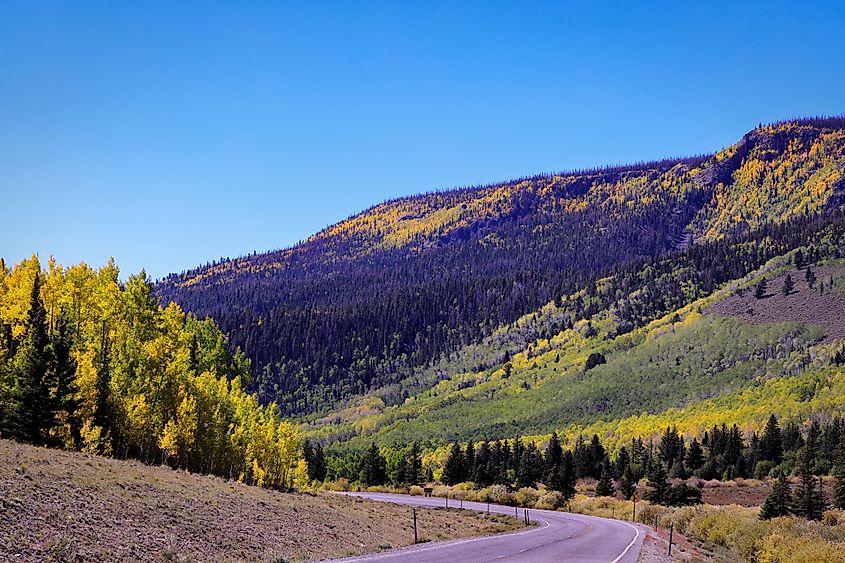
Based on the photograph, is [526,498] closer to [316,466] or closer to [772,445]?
[316,466]

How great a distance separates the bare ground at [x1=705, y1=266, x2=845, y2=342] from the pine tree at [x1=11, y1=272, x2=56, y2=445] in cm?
15618

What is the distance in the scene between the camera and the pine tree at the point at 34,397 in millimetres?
42062

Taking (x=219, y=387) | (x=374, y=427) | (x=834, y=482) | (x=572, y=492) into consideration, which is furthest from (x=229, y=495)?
(x=374, y=427)

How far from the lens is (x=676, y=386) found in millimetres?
160375

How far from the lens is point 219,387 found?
57.4 meters

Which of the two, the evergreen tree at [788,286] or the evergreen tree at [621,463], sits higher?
the evergreen tree at [788,286]

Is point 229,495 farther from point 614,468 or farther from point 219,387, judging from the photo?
point 614,468

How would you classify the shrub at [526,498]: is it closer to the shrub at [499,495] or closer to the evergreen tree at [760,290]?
the shrub at [499,495]

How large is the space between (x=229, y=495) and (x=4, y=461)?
11.8m

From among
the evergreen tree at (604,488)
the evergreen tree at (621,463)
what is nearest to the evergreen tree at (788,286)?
the evergreen tree at (621,463)

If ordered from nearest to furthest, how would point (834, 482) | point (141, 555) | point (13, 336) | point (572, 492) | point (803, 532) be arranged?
point (141, 555), point (803, 532), point (13, 336), point (834, 482), point (572, 492)

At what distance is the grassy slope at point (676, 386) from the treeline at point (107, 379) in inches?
3665

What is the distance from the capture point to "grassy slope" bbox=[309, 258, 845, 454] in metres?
138

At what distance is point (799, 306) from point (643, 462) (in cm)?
8897
